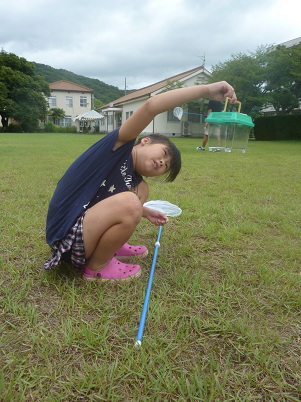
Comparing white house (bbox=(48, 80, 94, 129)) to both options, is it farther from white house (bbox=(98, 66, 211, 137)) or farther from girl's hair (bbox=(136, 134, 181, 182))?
girl's hair (bbox=(136, 134, 181, 182))

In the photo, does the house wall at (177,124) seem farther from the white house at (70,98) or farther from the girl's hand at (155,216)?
the white house at (70,98)

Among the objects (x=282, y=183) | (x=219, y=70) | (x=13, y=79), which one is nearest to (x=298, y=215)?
(x=282, y=183)

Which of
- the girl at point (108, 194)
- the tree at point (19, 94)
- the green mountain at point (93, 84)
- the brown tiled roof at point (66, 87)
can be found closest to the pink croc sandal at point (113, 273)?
the girl at point (108, 194)

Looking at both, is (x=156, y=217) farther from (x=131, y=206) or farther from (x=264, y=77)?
(x=264, y=77)

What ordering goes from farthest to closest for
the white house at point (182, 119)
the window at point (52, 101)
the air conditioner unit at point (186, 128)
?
1. the window at point (52, 101)
2. the air conditioner unit at point (186, 128)
3. the white house at point (182, 119)

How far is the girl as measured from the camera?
1.07m

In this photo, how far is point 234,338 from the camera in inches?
35.5

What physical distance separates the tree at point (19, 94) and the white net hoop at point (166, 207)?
21.6 metres

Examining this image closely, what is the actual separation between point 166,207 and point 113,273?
3.43 feet

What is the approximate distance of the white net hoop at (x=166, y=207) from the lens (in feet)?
6.72

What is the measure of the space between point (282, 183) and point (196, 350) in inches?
105

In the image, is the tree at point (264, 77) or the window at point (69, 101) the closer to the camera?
the tree at point (264, 77)

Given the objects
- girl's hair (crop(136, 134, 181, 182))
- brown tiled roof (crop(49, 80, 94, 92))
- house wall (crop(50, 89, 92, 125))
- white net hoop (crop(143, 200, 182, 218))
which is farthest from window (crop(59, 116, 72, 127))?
girl's hair (crop(136, 134, 181, 182))

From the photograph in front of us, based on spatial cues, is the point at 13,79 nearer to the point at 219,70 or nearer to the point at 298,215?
the point at 219,70
